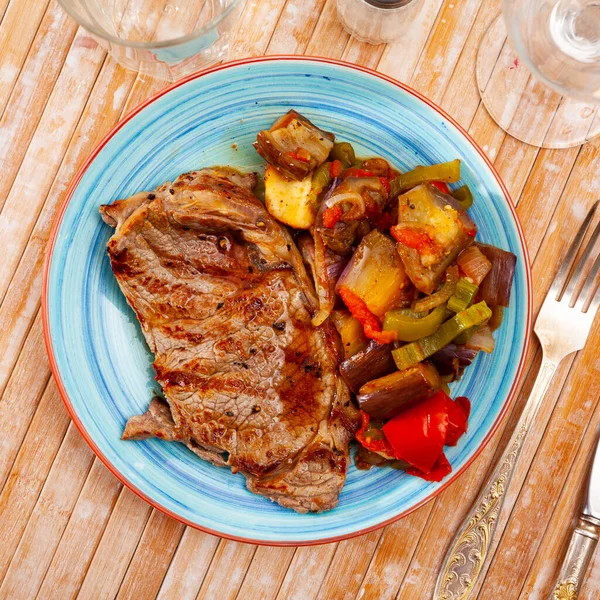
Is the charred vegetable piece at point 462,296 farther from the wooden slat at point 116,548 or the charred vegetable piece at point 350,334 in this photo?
the wooden slat at point 116,548

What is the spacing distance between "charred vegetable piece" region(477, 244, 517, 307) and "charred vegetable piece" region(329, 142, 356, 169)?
2.78 feet

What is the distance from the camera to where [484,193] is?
3055 mm

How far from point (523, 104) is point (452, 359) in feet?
5.02

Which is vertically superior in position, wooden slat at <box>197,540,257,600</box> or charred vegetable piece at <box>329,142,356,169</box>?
charred vegetable piece at <box>329,142,356,169</box>

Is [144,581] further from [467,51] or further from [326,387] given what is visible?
[467,51]

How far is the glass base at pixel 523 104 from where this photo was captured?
3.26 meters

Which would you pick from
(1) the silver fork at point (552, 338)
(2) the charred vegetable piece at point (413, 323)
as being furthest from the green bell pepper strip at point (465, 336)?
(1) the silver fork at point (552, 338)

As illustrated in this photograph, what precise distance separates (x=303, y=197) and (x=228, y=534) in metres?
1.80

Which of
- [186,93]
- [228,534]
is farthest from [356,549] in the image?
[186,93]

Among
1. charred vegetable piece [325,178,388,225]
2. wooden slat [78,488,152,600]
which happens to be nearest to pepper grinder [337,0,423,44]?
charred vegetable piece [325,178,388,225]

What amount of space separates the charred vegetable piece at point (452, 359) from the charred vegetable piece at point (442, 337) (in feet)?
0.29

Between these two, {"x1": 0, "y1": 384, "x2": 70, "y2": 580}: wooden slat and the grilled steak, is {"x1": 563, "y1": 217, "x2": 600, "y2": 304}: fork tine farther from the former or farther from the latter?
{"x1": 0, "y1": 384, "x2": 70, "y2": 580}: wooden slat

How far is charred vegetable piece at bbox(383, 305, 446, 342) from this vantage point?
8.89ft

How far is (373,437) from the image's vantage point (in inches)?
115
